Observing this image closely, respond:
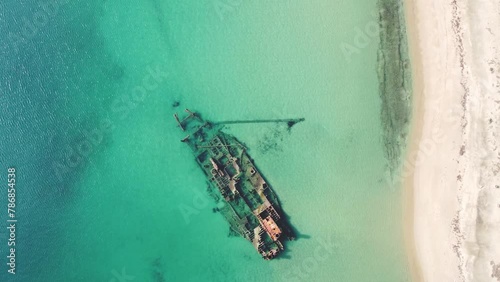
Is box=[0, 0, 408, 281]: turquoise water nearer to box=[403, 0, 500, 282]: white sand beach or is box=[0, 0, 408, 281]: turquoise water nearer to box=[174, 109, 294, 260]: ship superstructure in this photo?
box=[174, 109, 294, 260]: ship superstructure

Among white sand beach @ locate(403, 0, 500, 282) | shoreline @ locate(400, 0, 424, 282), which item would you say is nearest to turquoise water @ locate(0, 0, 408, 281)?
shoreline @ locate(400, 0, 424, 282)

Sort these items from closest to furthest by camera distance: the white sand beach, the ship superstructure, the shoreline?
the white sand beach < the shoreline < the ship superstructure

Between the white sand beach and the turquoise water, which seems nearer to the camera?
the white sand beach

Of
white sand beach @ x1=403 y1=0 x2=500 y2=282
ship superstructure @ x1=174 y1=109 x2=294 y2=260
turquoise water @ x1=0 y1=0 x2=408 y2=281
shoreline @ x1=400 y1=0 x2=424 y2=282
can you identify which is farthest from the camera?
ship superstructure @ x1=174 y1=109 x2=294 y2=260

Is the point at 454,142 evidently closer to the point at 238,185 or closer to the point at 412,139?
the point at 412,139

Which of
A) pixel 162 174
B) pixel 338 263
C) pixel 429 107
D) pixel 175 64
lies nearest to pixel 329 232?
pixel 338 263

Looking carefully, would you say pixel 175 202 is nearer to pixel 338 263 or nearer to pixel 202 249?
pixel 202 249
